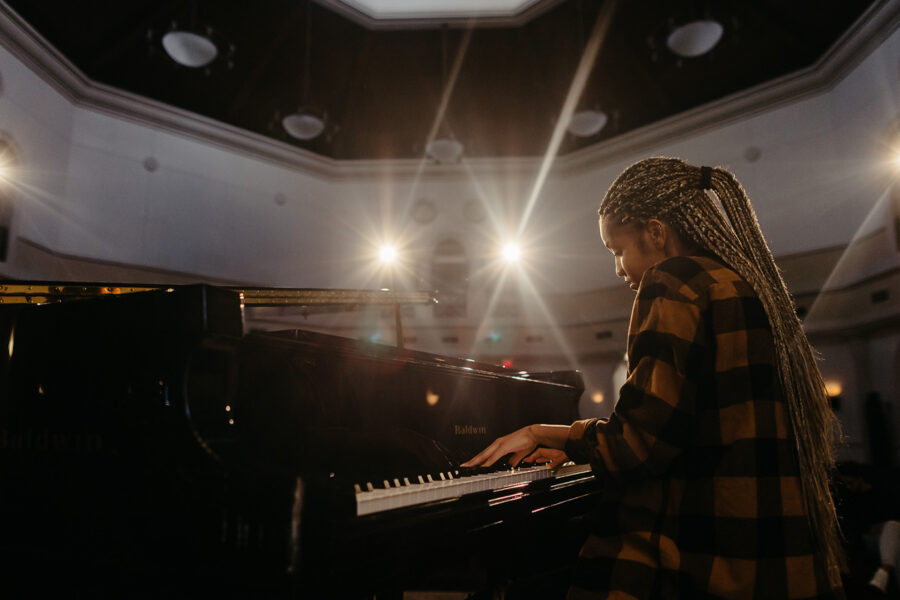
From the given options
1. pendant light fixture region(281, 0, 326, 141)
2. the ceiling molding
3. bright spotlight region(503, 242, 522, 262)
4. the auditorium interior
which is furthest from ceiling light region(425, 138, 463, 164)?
bright spotlight region(503, 242, 522, 262)

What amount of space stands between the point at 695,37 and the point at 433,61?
15.9 feet

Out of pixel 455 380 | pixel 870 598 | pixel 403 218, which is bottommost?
pixel 870 598

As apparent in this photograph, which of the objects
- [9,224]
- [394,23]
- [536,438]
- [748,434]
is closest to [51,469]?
[536,438]

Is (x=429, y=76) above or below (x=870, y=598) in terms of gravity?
above

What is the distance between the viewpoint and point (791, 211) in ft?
36.6

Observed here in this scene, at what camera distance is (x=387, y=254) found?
14.5 m

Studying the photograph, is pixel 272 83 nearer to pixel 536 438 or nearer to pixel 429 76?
pixel 429 76

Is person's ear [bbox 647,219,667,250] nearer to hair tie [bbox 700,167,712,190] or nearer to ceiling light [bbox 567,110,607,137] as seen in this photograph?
hair tie [bbox 700,167,712,190]

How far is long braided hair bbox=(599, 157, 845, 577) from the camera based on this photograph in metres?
1.41

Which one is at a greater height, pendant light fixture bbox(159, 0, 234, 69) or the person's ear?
pendant light fixture bbox(159, 0, 234, 69)

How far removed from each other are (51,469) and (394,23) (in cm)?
1046

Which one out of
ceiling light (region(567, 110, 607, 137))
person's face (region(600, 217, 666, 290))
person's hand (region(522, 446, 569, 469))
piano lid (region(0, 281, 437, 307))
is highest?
ceiling light (region(567, 110, 607, 137))

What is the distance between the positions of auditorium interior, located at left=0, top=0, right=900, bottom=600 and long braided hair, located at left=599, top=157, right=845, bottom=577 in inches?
26.3

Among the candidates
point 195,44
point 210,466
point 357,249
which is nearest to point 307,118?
point 195,44
